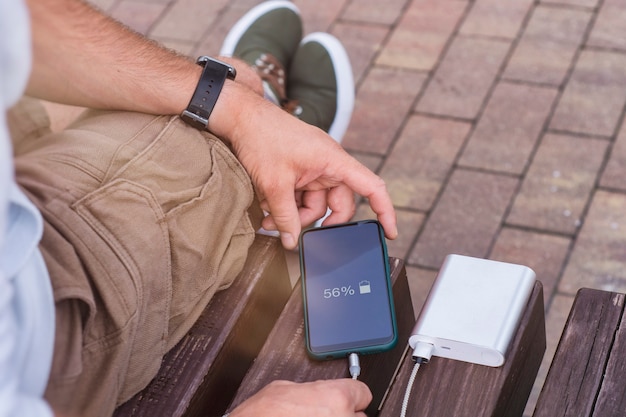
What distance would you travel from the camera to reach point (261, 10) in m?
2.63

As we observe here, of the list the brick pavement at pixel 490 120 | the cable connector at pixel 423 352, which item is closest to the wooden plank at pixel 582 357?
the cable connector at pixel 423 352

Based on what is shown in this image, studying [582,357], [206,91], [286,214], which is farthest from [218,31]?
[582,357]

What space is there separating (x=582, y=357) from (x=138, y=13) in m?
2.42

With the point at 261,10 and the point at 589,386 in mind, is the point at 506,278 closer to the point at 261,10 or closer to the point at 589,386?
→ the point at 589,386

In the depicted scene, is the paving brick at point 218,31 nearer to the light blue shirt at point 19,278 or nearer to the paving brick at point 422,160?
the paving brick at point 422,160

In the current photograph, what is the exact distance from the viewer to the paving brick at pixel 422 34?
279 cm

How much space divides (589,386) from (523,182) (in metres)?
1.34

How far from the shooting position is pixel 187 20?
10.1ft

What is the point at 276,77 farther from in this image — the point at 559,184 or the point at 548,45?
the point at 548,45

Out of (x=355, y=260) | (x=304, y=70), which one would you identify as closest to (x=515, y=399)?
(x=355, y=260)

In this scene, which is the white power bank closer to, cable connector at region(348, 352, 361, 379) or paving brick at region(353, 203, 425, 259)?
cable connector at region(348, 352, 361, 379)

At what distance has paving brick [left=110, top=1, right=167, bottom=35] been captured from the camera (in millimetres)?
3074

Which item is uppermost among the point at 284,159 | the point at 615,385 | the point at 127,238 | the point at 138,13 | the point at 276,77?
the point at 127,238

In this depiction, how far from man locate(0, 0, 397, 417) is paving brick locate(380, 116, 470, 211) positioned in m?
0.93
